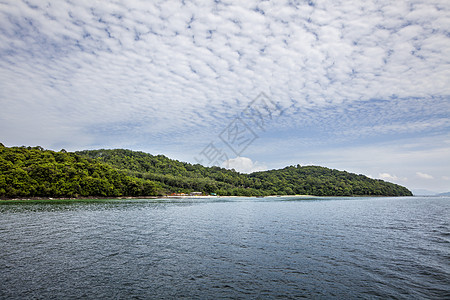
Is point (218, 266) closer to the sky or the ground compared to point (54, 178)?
closer to the ground

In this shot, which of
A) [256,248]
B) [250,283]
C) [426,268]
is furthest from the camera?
[256,248]

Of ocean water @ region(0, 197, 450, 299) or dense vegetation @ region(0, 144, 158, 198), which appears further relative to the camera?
dense vegetation @ region(0, 144, 158, 198)

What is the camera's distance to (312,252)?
23.5 m

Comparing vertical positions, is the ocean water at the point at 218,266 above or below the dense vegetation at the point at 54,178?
below

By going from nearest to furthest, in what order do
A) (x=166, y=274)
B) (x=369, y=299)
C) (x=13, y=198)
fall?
(x=369, y=299) < (x=166, y=274) < (x=13, y=198)

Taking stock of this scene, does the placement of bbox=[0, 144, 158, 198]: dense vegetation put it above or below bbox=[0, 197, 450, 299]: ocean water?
above

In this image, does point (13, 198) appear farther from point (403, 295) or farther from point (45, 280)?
point (403, 295)

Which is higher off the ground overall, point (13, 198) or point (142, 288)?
point (13, 198)

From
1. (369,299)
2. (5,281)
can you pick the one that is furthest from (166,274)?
(369,299)

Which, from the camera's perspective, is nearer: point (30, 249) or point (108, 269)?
point (108, 269)

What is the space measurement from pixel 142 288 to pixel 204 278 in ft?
13.2

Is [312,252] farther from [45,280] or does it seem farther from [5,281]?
[5,281]

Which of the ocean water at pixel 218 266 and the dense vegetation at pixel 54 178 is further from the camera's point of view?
the dense vegetation at pixel 54 178

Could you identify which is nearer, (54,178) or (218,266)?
(218,266)
